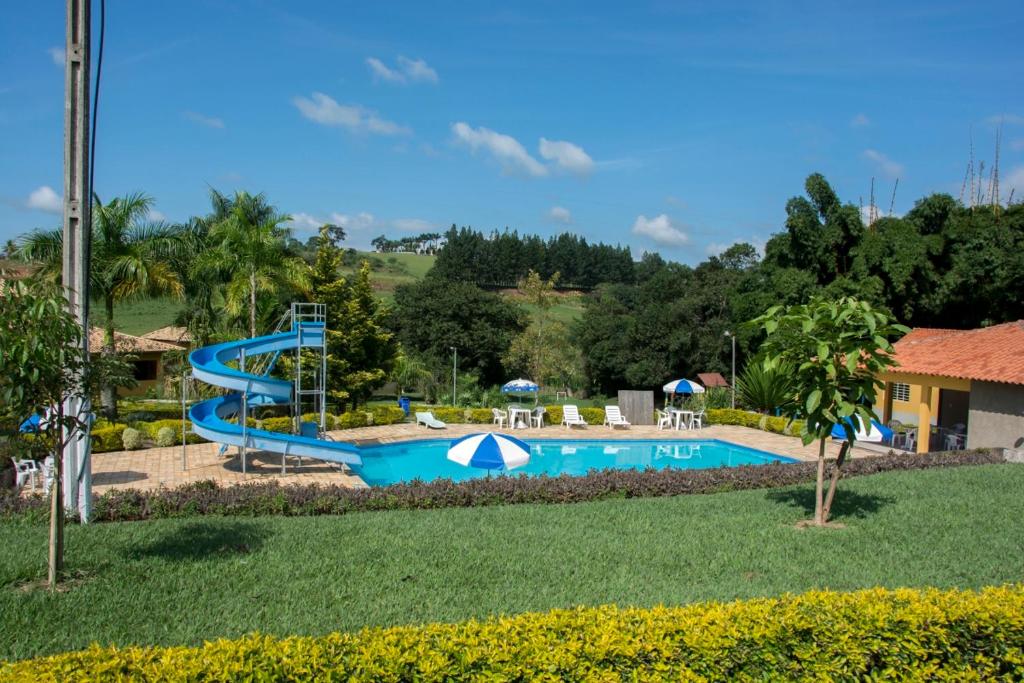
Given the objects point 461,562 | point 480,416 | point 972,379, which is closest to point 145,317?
point 480,416

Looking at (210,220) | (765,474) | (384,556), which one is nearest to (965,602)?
(384,556)

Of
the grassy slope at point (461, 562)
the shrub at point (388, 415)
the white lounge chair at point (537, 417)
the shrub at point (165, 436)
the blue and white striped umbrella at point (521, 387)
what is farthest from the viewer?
the blue and white striped umbrella at point (521, 387)

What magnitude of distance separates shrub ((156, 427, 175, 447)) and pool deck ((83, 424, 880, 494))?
7.0 inches

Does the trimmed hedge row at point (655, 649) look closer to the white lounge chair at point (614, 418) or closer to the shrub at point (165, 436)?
the shrub at point (165, 436)

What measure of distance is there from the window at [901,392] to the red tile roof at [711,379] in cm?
1232

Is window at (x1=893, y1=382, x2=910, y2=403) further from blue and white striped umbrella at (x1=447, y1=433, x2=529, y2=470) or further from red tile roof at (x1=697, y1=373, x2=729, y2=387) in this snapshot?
blue and white striped umbrella at (x1=447, y1=433, x2=529, y2=470)

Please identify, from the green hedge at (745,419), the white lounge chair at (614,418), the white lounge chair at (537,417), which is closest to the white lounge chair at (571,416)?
the white lounge chair at (537,417)

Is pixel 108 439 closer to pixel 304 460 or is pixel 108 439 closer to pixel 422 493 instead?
pixel 304 460

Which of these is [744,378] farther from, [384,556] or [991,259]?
[384,556]

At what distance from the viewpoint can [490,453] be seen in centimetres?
1456

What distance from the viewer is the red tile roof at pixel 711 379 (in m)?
39.4

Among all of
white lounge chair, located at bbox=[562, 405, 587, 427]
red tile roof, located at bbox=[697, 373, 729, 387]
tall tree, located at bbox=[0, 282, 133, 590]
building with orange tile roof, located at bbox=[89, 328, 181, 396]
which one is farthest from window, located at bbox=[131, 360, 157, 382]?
tall tree, located at bbox=[0, 282, 133, 590]

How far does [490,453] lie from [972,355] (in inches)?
537

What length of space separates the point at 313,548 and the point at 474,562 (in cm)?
193
